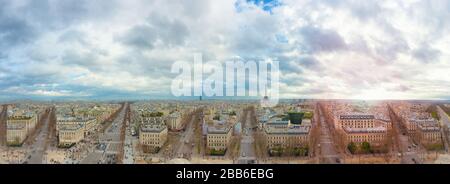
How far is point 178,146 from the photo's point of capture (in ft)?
13.3

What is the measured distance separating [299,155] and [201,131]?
126 centimetres

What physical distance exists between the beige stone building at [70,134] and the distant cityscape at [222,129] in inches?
0.5

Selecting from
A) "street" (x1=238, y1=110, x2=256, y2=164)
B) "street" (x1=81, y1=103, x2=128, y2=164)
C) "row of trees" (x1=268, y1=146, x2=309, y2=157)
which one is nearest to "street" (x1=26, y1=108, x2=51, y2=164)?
"street" (x1=81, y1=103, x2=128, y2=164)

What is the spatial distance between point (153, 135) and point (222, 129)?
879 mm

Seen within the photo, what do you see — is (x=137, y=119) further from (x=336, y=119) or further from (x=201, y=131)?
(x=336, y=119)

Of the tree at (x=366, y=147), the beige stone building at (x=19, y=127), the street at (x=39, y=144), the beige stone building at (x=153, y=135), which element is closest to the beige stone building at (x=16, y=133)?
the beige stone building at (x=19, y=127)

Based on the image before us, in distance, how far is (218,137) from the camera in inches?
162

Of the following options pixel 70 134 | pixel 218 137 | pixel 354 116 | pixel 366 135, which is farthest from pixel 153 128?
pixel 366 135

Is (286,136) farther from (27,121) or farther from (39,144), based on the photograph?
(27,121)

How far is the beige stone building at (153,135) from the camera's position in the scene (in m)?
4.05

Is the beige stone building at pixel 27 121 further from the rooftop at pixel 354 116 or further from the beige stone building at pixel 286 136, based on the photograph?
the rooftop at pixel 354 116

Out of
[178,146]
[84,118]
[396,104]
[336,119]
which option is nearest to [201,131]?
[178,146]

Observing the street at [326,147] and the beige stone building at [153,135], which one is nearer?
the street at [326,147]
